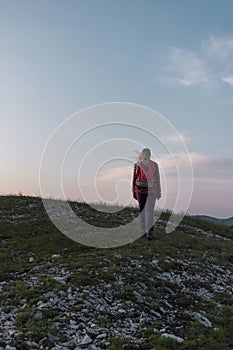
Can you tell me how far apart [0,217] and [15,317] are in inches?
561

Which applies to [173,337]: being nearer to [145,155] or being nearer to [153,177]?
[153,177]

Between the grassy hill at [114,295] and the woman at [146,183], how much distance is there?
1.51m

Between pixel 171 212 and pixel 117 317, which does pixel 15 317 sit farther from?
pixel 171 212

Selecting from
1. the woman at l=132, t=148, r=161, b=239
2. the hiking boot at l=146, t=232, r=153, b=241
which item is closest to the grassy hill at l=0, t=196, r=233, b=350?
the hiking boot at l=146, t=232, r=153, b=241

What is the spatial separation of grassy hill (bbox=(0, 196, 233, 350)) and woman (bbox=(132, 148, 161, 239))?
1514 millimetres

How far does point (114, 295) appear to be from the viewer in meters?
12.8

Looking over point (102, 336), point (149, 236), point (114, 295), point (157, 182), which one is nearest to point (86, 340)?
point (102, 336)

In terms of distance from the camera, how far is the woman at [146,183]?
63.2 feet

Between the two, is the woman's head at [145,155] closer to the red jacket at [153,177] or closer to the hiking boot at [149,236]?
the red jacket at [153,177]

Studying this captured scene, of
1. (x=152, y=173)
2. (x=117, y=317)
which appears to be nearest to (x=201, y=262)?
(x=152, y=173)

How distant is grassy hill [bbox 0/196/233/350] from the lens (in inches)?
409

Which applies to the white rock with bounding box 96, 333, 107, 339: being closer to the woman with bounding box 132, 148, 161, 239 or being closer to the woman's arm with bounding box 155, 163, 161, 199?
the woman with bounding box 132, 148, 161, 239

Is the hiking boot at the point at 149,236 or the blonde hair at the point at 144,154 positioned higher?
the blonde hair at the point at 144,154

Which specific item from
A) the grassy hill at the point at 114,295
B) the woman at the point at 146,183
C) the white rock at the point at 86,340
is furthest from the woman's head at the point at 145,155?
the white rock at the point at 86,340
